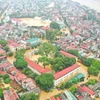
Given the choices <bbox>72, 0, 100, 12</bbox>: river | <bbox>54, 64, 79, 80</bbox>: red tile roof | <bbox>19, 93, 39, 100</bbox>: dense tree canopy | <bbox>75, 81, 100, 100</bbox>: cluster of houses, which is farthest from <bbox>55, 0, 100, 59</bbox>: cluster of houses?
<bbox>19, 93, 39, 100</bbox>: dense tree canopy

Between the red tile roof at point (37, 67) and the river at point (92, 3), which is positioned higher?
the river at point (92, 3)

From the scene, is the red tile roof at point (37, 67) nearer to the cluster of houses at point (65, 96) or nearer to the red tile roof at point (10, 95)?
the cluster of houses at point (65, 96)

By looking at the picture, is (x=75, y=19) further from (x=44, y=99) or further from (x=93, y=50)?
(x=44, y=99)

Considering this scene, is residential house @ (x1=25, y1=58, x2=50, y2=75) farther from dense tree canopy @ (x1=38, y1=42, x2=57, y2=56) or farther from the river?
the river

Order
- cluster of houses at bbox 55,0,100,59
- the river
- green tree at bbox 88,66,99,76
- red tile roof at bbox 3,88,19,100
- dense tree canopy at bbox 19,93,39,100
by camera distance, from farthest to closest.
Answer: the river < cluster of houses at bbox 55,0,100,59 < green tree at bbox 88,66,99,76 < red tile roof at bbox 3,88,19,100 < dense tree canopy at bbox 19,93,39,100

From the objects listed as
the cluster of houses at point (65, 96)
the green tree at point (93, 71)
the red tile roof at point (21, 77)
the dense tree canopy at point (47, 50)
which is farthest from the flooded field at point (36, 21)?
the cluster of houses at point (65, 96)

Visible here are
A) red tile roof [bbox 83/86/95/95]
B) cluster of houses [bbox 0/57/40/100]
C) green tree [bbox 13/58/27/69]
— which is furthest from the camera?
green tree [bbox 13/58/27/69]

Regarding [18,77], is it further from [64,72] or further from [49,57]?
[49,57]

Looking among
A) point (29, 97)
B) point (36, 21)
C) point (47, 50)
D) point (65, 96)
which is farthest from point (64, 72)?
point (36, 21)

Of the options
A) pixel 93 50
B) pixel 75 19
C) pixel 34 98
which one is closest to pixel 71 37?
pixel 93 50
